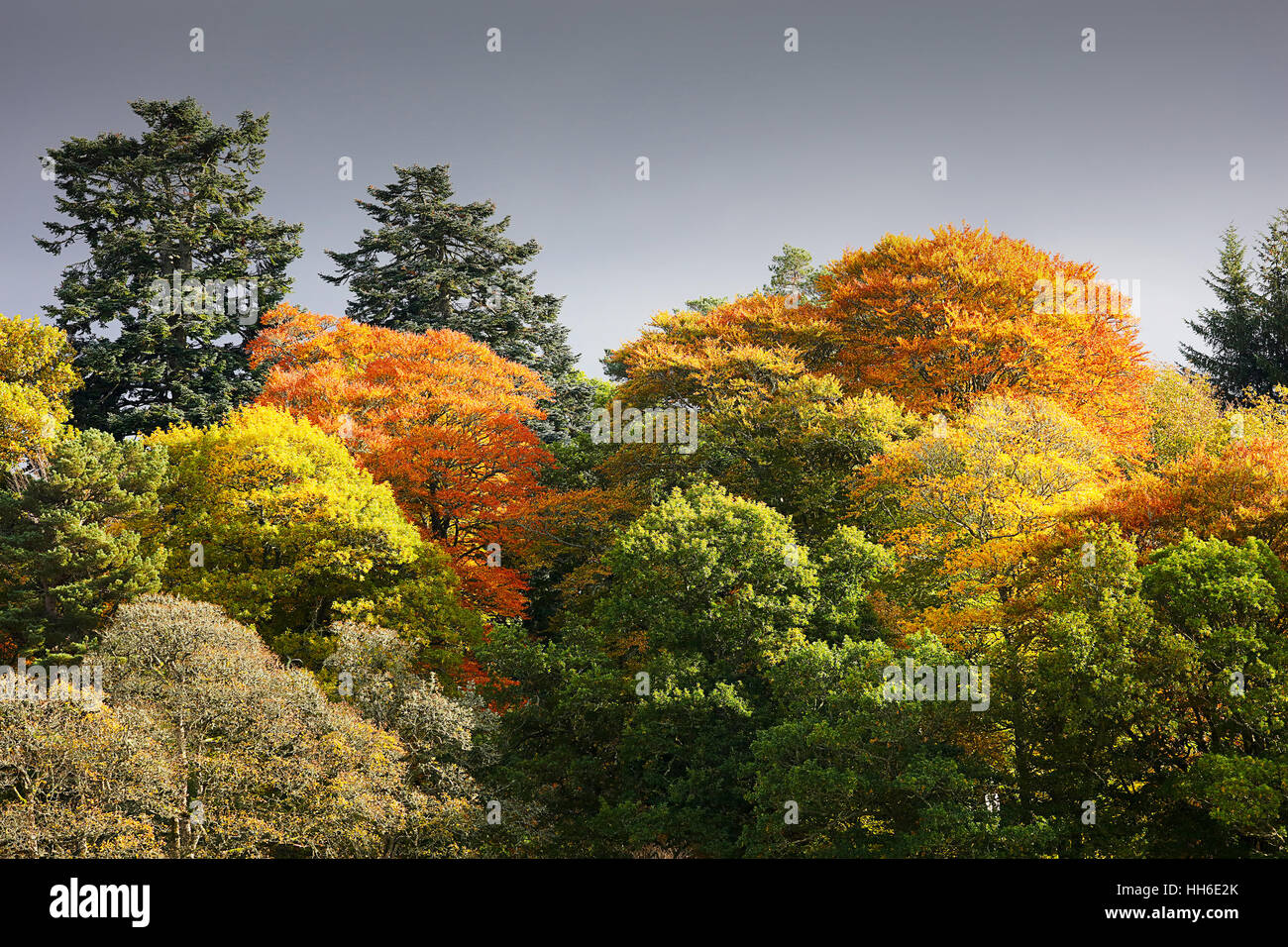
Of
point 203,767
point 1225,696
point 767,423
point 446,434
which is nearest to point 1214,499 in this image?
point 1225,696

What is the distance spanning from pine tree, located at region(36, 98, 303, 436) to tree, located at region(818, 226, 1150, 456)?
23.2m

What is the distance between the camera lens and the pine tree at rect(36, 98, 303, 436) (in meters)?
37.7

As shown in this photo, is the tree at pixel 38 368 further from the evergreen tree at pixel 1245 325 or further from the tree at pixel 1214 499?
the evergreen tree at pixel 1245 325

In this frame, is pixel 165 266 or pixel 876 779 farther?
pixel 165 266

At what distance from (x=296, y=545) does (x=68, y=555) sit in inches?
201

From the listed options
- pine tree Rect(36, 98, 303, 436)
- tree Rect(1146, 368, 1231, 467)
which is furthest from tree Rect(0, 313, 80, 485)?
tree Rect(1146, 368, 1231, 467)

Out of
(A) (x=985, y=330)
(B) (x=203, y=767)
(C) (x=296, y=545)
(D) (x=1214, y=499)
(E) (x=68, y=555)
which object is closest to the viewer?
(D) (x=1214, y=499)

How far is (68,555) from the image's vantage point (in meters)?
23.9

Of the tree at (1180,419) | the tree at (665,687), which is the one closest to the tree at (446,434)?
the tree at (665,687)

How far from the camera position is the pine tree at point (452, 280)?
4350 cm

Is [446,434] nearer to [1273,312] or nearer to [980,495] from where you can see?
[980,495]

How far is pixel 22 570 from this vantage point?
24.6 metres

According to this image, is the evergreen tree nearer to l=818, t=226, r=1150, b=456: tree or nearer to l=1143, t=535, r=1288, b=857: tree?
l=818, t=226, r=1150, b=456: tree
